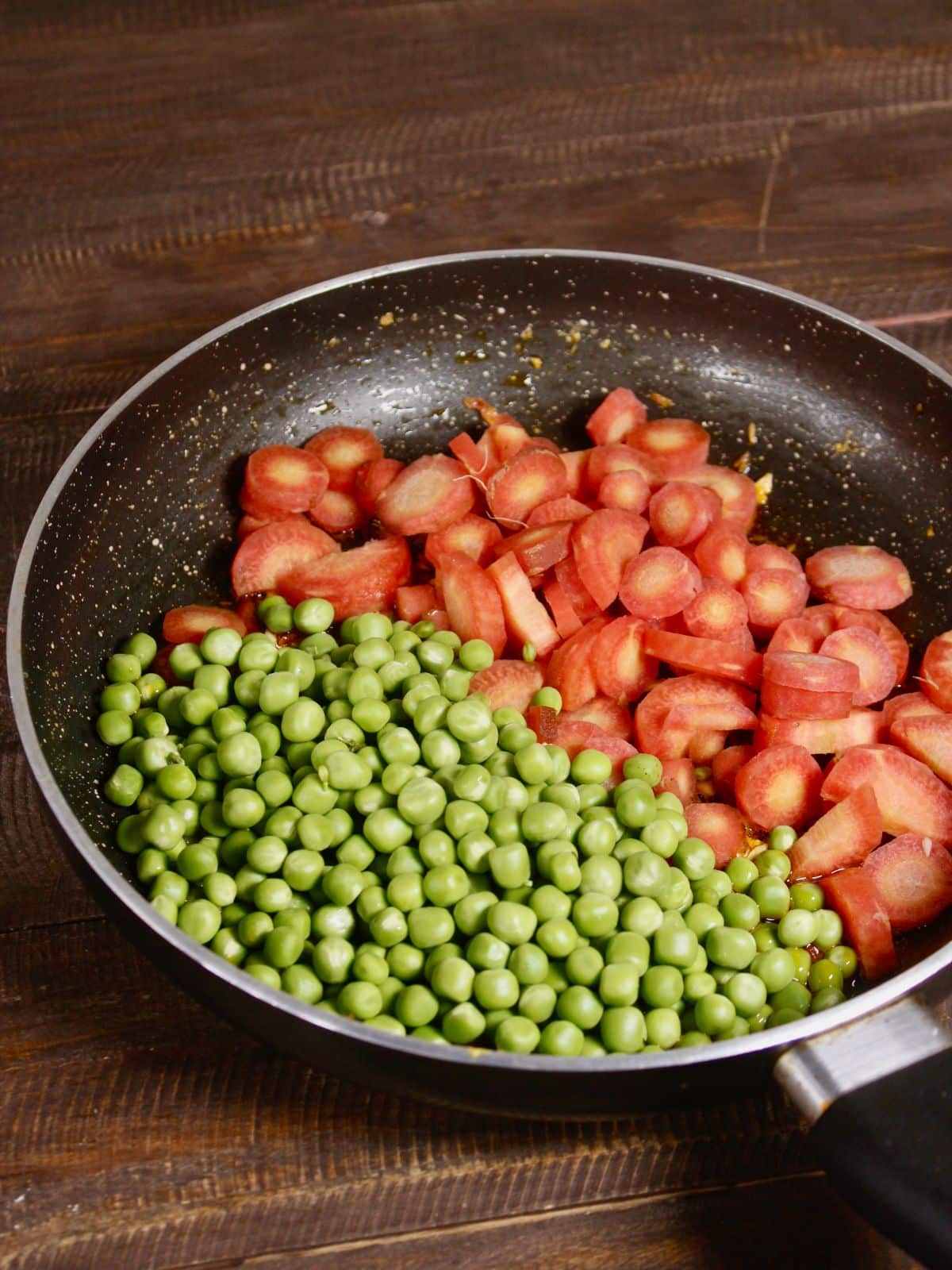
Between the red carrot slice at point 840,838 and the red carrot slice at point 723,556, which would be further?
the red carrot slice at point 723,556

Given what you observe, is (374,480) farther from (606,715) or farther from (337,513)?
(606,715)

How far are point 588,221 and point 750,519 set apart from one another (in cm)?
107

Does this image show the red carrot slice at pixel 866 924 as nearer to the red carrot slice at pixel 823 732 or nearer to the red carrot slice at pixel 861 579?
the red carrot slice at pixel 823 732

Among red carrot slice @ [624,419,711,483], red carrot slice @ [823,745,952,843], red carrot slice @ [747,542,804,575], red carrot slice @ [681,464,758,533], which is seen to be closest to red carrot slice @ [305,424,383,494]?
red carrot slice @ [624,419,711,483]

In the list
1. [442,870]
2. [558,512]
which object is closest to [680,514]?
[558,512]

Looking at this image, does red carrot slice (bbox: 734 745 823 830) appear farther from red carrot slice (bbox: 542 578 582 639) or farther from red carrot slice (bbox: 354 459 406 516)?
red carrot slice (bbox: 354 459 406 516)

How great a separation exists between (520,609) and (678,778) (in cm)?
38

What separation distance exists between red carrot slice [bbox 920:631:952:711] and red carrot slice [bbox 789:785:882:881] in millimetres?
303

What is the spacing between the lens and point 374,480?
2.20 metres

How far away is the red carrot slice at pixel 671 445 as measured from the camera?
2238 mm

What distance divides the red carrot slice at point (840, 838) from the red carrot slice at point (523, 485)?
2.40ft

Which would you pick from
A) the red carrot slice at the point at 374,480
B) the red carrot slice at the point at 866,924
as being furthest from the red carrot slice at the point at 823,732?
the red carrot slice at the point at 374,480

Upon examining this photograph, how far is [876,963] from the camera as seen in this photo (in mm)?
1718

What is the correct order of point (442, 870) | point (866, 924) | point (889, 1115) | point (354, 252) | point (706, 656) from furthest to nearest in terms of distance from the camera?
1. point (354, 252)
2. point (706, 656)
3. point (866, 924)
4. point (442, 870)
5. point (889, 1115)
